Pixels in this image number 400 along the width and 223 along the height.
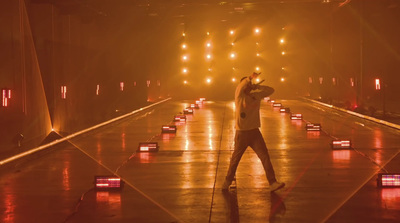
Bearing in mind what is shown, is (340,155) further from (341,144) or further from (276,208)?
(276,208)

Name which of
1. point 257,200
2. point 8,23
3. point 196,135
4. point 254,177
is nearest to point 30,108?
point 8,23

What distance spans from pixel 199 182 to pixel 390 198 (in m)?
3.58

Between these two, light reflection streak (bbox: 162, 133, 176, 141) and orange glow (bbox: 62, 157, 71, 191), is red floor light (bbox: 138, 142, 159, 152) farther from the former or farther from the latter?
light reflection streak (bbox: 162, 133, 176, 141)

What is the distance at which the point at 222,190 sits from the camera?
1114cm

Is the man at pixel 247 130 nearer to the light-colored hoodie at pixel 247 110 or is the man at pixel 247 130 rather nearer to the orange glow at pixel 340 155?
the light-colored hoodie at pixel 247 110

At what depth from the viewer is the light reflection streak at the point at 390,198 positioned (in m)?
9.66

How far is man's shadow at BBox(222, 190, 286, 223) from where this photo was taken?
29.7ft

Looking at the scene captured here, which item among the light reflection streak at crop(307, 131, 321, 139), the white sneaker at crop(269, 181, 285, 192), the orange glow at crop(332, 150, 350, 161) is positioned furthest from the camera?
the light reflection streak at crop(307, 131, 321, 139)

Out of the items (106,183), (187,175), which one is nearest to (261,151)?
(187,175)

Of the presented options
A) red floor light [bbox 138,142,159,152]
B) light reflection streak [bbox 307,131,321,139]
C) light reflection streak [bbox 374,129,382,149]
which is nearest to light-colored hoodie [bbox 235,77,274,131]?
red floor light [bbox 138,142,159,152]

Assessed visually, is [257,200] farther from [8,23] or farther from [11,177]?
[8,23]

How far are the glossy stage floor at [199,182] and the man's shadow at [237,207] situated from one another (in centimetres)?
1

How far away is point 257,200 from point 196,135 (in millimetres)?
12197

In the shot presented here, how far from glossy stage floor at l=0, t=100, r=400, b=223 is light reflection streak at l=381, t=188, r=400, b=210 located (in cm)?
1
